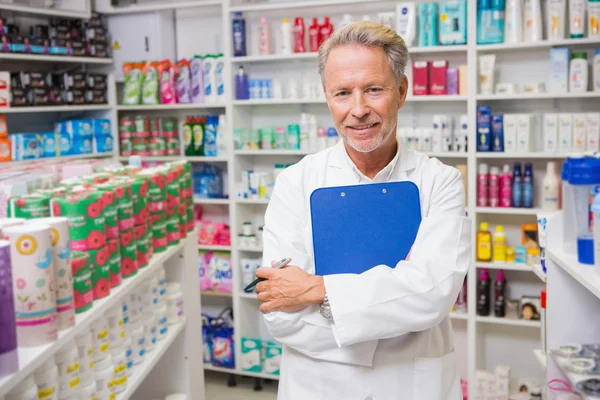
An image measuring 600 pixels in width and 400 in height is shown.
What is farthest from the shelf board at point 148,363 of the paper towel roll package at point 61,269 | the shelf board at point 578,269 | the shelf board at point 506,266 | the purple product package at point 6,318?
the shelf board at point 506,266

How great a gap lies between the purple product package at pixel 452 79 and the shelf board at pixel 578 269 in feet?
7.54

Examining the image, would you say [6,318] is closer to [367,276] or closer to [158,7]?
[367,276]

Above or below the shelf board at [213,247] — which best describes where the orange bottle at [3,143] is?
above

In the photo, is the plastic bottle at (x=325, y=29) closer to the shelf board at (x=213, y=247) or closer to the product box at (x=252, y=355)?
the shelf board at (x=213, y=247)

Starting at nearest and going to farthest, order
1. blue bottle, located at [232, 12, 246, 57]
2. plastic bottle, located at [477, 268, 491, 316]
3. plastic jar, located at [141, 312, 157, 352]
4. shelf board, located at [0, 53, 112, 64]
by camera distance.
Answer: plastic jar, located at [141, 312, 157, 352] → shelf board, located at [0, 53, 112, 64] → plastic bottle, located at [477, 268, 491, 316] → blue bottle, located at [232, 12, 246, 57]

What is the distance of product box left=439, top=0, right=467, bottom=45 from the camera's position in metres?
4.05

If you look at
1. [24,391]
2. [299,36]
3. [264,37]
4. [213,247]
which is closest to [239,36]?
[264,37]

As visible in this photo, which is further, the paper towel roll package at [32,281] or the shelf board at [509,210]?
→ the shelf board at [509,210]

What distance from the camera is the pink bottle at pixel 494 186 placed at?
13.6 ft

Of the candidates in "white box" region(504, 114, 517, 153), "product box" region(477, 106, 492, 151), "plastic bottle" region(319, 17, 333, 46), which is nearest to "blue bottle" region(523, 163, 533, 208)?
"white box" region(504, 114, 517, 153)

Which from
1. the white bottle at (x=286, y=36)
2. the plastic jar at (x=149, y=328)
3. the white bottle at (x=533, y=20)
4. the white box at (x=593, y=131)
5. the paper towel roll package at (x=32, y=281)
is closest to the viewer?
the paper towel roll package at (x=32, y=281)

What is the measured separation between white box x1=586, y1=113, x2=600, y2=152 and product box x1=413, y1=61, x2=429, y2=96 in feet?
3.41

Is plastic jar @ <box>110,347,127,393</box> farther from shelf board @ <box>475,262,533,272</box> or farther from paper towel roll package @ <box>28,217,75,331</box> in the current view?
shelf board @ <box>475,262,533,272</box>

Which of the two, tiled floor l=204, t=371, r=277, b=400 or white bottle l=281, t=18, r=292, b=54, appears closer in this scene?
white bottle l=281, t=18, r=292, b=54
